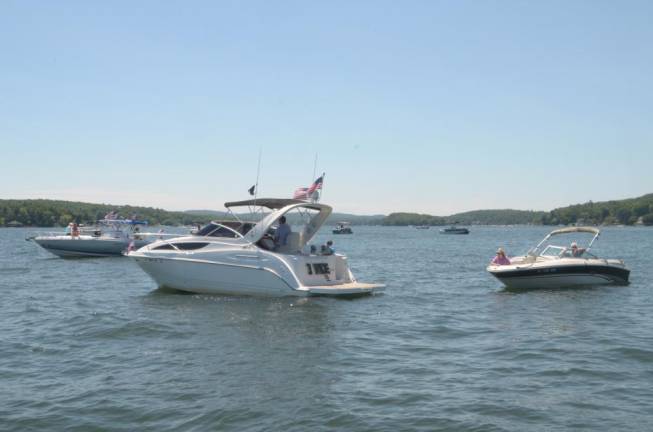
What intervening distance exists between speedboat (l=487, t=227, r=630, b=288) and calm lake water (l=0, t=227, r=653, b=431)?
8.45 feet

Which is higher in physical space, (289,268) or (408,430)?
(289,268)

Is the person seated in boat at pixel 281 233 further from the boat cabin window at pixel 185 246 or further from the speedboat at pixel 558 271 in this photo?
the speedboat at pixel 558 271

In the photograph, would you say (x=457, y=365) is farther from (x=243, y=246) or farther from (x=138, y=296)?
(x=138, y=296)

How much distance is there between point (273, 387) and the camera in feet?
36.4

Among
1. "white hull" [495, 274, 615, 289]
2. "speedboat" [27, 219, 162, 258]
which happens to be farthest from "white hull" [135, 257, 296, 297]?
"speedboat" [27, 219, 162, 258]

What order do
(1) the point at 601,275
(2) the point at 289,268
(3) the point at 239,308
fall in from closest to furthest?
1. (3) the point at 239,308
2. (2) the point at 289,268
3. (1) the point at 601,275

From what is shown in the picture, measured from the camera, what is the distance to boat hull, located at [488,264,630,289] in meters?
26.2

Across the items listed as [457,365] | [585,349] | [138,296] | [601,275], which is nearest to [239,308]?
[138,296]

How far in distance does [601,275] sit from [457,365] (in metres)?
17.3

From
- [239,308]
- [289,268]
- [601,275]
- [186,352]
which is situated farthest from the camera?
[601,275]

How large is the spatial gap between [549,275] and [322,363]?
1650 centimetres

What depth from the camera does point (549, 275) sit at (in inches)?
1039

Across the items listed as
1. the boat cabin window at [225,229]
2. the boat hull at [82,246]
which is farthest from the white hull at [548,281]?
the boat hull at [82,246]

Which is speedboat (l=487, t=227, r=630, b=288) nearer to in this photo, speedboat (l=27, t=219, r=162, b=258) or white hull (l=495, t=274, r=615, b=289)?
white hull (l=495, t=274, r=615, b=289)
